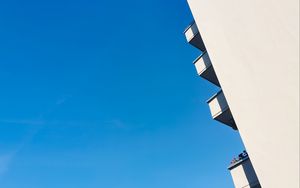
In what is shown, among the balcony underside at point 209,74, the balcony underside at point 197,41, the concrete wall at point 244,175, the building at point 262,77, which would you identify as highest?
the balcony underside at point 197,41

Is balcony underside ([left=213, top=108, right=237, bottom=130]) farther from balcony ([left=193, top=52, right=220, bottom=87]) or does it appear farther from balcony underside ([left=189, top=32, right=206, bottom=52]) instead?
balcony underside ([left=189, top=32, right=206, bottom=52])

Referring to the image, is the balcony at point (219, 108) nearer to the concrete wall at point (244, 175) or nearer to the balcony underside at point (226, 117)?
the balcony underside at point (226, 117)

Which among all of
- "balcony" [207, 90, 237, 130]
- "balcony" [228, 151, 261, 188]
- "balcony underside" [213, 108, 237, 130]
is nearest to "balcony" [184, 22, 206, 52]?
"balcony" [207, 90, 237, 130]

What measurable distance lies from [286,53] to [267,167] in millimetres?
3711

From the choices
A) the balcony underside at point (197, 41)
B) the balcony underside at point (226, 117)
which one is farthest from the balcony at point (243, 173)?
the balcony underside at point (197, 41)

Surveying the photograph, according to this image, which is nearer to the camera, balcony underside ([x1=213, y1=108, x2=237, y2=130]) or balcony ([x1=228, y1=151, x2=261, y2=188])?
balcony ([x1=228, y1=151, x2=261, y2=188])

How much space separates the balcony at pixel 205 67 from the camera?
46.8ft

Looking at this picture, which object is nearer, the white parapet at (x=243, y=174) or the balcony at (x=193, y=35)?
the white parapet at (x=243, y=174)

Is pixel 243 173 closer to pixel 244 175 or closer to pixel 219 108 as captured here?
pixel 244 175

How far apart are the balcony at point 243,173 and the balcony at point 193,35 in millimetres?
6584

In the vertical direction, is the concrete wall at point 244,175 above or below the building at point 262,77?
below

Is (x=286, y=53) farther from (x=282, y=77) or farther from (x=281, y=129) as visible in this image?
(x=281, y=129)

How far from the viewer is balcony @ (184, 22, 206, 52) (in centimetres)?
1538

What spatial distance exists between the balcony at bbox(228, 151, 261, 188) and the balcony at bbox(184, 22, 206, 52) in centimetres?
658
